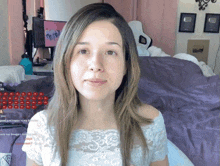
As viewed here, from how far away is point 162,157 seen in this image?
63 centimetres

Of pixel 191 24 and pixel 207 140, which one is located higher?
pixel 191 24

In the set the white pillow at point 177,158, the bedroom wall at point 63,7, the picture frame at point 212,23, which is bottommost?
the white pillow at point 177,158

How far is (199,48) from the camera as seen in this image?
2248mm

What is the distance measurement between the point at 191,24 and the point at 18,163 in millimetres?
2080

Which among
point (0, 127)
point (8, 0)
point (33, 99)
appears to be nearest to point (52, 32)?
point (8, 0)

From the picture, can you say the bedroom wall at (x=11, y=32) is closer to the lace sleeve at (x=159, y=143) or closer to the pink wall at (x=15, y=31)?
the pink wall at (x=15, y=31)

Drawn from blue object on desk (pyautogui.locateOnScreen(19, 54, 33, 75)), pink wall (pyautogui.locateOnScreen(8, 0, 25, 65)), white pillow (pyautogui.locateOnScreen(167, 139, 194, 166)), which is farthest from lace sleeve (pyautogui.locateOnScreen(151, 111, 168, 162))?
pink wall (pyautogui.locateOnScreen(8, 0, 25, 65))

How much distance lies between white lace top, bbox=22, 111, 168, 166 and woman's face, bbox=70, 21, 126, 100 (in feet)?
0.50

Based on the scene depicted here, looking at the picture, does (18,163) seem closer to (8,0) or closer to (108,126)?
(108,126)

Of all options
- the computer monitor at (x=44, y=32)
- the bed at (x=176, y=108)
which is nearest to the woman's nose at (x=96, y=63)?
the bed at (x=176, y=108)

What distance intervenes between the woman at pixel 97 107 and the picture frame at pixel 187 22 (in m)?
1.83

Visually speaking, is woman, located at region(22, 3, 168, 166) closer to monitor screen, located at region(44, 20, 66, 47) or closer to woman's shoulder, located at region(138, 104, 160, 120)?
woman's shoulder, located at region(138, 104, 160, 120)

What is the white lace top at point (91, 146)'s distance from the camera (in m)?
0.57

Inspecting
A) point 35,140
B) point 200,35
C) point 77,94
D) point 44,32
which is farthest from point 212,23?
point 35,140
